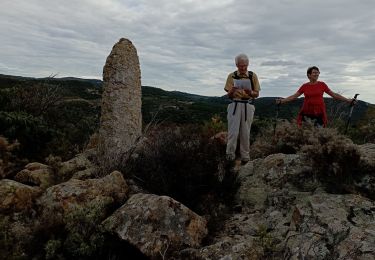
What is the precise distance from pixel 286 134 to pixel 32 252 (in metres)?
4.30

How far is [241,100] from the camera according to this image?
24.0 feet

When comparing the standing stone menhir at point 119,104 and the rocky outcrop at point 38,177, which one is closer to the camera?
the rocky outcrop at point 38,177

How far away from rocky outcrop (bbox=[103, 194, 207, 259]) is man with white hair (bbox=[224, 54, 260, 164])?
2.61 meters

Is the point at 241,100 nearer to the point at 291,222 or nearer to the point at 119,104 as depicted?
the point at 119,104

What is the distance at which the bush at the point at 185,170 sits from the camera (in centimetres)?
570

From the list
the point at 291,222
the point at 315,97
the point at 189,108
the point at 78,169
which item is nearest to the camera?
the point at 291,222

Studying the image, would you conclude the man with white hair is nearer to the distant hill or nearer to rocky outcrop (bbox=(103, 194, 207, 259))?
the distant hill

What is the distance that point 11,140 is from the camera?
8992 millimetres

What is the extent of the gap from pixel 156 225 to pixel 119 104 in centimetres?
421

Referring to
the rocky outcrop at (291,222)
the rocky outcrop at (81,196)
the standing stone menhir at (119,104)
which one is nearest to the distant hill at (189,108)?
the standing stone menhir at (119,104)

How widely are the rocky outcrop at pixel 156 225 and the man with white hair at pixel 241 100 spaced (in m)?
2.61

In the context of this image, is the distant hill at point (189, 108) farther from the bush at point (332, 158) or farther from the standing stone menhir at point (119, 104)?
the bush at point (332, 158)

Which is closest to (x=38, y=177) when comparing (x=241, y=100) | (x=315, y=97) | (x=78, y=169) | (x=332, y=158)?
(x=78, y=169)

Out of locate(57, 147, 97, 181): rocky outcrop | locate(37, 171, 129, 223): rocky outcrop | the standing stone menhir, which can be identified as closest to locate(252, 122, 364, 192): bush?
locate(37, 171, 129, 223): rocky outcrop
